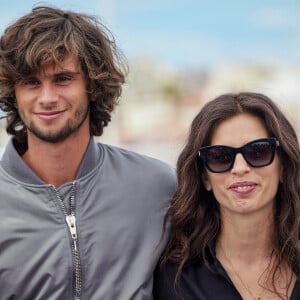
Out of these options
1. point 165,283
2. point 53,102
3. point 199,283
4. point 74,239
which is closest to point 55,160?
point 53,102

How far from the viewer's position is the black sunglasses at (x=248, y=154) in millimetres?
3686

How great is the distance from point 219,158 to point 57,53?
97 centimetres

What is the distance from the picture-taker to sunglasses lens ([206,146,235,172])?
3.71m

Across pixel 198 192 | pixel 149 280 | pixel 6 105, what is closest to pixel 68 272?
pixel 149 280

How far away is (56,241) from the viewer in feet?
12.4

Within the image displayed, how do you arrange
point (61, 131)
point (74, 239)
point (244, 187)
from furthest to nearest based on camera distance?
point (61, 131)
point (74, 239)
point (244, 187)

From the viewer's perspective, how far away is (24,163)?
393 cm

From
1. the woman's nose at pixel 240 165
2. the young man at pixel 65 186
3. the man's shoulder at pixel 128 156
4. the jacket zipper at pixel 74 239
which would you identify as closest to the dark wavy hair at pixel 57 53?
the young man at pixel 65 186

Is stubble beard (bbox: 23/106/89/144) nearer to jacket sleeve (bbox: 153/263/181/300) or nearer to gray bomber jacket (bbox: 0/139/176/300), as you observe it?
gray bomber jacket (bbox: 0/139/176/300)

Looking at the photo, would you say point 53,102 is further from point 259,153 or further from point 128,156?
point 259,153

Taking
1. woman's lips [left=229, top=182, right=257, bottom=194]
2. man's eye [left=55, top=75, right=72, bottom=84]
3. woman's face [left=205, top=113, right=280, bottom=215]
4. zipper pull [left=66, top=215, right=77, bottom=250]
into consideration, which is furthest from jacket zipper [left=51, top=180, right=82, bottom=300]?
woman's lips [left=229, top=182, right=257, bottom=194]

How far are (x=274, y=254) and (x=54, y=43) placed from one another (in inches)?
59.6

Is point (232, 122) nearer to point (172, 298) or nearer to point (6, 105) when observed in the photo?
point (172, 298)

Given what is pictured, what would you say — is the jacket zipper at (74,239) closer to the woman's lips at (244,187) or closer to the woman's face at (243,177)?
the woman's face at (243,177)
